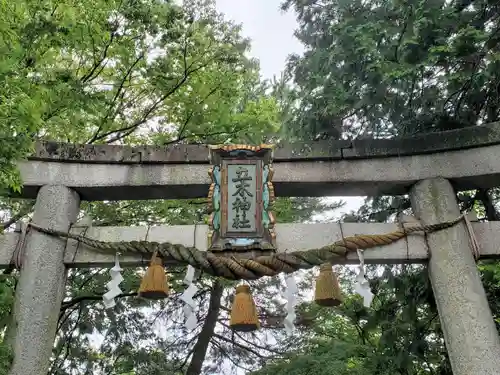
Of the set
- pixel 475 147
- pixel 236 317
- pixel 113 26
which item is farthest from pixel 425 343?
pixel 113 26

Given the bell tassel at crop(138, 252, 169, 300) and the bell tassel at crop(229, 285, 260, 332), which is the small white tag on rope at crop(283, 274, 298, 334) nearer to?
the bell tassel at crop(229, 285, 260, 332)

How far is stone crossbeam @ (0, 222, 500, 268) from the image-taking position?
190 inches

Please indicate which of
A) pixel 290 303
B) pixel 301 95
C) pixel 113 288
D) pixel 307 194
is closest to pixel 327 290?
pixel 290 303

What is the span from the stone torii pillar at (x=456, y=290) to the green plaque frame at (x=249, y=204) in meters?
1.72

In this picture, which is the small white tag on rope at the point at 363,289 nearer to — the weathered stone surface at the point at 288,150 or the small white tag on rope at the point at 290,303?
the small white tag on rope at the point at 290,303

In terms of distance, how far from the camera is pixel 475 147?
5195 millimetres

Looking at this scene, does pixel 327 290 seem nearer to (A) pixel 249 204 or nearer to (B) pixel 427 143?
(A) pixel 249 204

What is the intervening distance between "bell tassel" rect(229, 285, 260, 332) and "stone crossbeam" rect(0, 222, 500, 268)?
27.8 inches

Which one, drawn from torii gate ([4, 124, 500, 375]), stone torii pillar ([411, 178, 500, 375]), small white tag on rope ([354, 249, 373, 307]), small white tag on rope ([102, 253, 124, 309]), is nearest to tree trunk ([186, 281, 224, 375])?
torii gate ([4, 124, 500, 375])

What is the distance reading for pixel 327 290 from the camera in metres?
4.37

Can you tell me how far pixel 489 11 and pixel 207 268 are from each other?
460 centimetres

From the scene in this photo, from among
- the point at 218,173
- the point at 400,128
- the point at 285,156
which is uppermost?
the point at 400,128

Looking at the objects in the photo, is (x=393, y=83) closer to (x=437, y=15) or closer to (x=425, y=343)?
(x=437, y=15)

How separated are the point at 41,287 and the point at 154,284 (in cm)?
125
